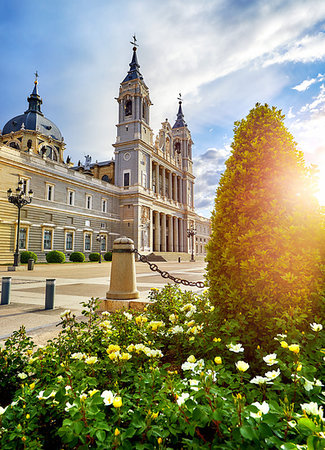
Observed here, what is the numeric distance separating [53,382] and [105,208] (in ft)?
134

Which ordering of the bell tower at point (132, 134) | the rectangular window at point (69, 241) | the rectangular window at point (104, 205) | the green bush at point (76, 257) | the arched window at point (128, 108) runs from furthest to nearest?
the arched window at point (128, 108) < the bell tower at point (132, 134) < the rectangular window at point (104, 205) < the rectangular window at point (69, 241) < the green bush at point (76, 257)

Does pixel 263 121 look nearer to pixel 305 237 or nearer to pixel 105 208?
pixel 305 237

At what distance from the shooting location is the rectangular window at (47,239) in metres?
30.6

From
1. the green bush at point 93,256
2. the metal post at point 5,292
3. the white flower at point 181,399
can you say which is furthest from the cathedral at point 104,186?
the white flower at point 181,399

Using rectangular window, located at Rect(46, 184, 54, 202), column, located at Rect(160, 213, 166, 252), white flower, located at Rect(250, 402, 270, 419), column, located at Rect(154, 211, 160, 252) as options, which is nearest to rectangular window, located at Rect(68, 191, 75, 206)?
rectangular window, located at Rect(46, 184, 54, 202)

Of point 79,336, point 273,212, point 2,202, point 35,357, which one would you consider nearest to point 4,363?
point 35,357

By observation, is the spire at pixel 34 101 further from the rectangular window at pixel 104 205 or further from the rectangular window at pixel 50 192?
the rectangular window at pixel 50 192

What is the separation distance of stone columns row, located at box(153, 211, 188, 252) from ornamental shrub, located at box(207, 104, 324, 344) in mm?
48615

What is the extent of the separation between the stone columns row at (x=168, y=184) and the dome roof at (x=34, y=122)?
22832 mm

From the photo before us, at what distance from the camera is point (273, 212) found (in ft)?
9.21

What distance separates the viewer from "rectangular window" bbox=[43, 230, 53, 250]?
30609mm

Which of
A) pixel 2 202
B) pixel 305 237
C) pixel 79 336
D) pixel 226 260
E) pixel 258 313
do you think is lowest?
pixel 79 336

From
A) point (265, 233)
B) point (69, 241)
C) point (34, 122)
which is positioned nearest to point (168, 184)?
point (34, 122)

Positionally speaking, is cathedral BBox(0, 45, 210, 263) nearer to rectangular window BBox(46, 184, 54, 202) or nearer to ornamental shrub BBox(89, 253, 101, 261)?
rectangular window BBox(46, 184, 54, 202)
